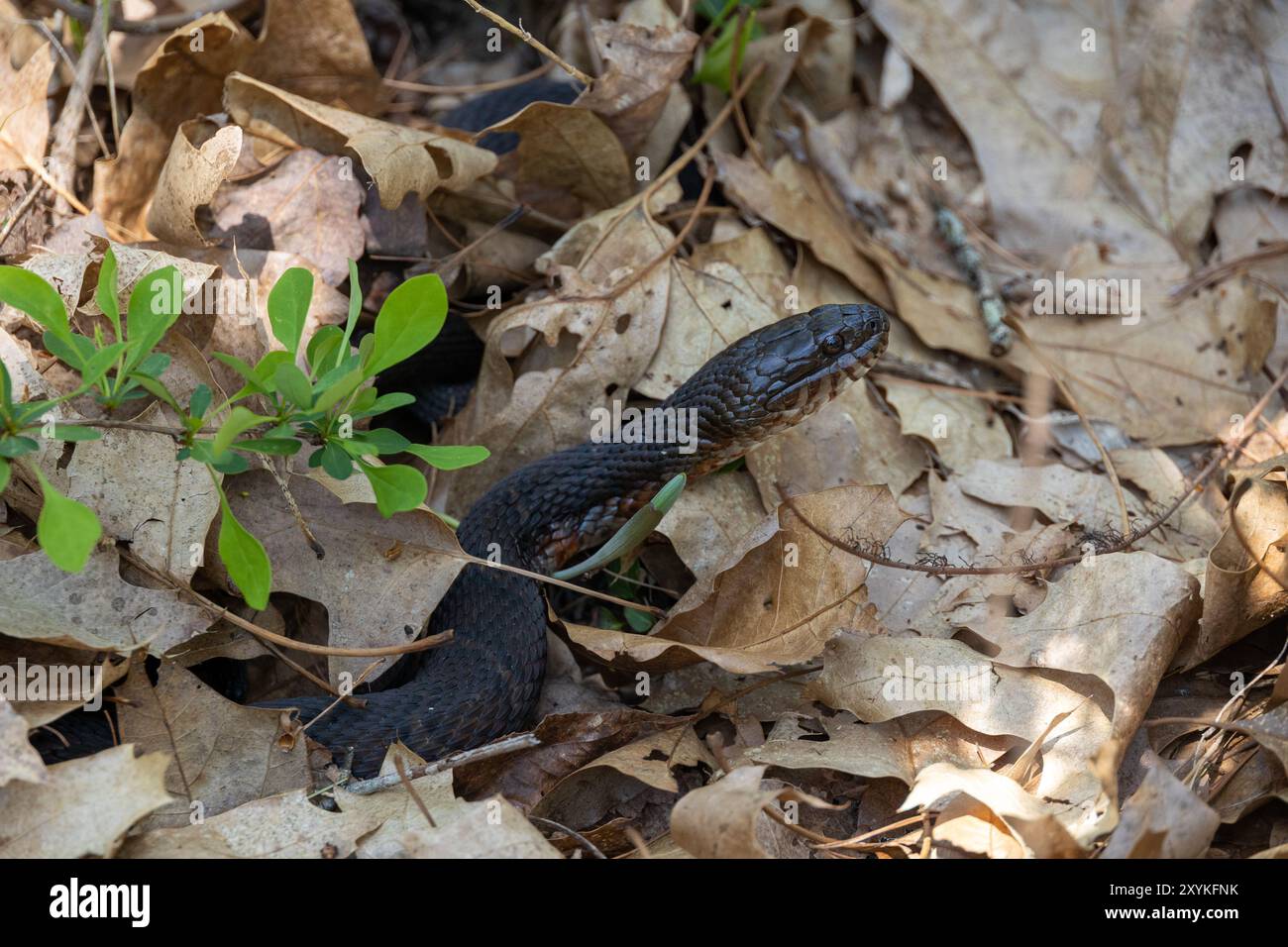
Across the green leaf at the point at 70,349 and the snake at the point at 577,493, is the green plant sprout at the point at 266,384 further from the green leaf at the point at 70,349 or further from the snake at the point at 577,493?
the snake at the point at 577,493

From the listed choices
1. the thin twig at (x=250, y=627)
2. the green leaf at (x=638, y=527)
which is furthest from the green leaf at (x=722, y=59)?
the thin twig at (x=250, y=627)

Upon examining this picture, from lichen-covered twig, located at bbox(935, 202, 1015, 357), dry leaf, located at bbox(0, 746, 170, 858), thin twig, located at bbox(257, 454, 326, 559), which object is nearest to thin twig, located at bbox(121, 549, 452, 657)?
thin twig, located at bbox(257, 454, 326, 559)

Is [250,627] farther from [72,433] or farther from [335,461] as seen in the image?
[72,433]

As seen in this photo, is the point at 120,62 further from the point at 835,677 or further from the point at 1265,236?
the point at 1265,236

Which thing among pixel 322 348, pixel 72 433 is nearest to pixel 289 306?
pixel 322 348

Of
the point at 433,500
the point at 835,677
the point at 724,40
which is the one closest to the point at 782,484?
the point at 835,677
